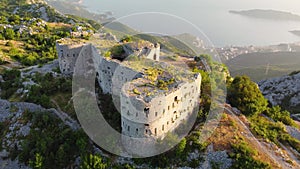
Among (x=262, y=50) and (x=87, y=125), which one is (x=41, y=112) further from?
(x=262, y=50)

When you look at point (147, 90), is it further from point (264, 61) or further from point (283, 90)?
point (264, 61)

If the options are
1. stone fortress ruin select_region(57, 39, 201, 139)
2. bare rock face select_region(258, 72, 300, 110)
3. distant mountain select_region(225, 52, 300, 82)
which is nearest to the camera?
stone fortress ruin select_region(57, 39, 201, 139)

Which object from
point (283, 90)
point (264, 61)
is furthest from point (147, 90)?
point (264, 61)

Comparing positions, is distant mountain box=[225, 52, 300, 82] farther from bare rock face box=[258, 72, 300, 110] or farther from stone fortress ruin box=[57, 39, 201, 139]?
stone fortress ruin box=[57, 39, 201, 139]

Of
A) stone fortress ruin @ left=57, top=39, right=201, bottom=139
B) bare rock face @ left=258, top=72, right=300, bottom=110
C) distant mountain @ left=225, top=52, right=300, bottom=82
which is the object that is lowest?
distant mountain @ left=225, top=52, right=300, bottom=82

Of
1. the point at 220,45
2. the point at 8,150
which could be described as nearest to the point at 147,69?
the point at 8,150

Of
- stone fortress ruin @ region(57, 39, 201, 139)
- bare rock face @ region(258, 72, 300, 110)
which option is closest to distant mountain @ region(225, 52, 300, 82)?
bare rock face @ region(258, 72, 300, 110)

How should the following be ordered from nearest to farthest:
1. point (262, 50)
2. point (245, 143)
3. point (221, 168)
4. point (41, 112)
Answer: point (221, 168) → point (245, 143) → point (41, 112) → point (262, 50)
